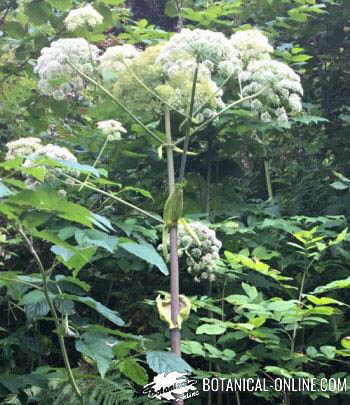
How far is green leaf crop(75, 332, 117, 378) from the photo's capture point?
1.69m

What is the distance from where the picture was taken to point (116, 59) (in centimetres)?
234

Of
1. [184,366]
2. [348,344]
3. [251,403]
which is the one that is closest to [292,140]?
[251,403]

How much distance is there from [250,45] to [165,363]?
1.36 meters

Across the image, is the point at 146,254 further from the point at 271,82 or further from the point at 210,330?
the point at 271,82

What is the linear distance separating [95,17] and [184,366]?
1.47m

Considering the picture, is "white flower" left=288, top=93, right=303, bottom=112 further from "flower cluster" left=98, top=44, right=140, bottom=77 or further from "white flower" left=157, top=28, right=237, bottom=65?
"flower cluster" left=98, top=44, right=140, bottom=77

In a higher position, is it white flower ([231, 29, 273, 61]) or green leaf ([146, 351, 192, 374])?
white flower ([231, 29, 273, 61])

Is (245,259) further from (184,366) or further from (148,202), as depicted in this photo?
(148,202)

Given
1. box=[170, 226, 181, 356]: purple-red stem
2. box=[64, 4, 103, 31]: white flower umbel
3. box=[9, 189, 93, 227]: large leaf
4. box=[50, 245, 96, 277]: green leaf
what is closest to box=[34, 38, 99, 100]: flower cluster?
box=[64, 4, 103, 31]: white flower umbel

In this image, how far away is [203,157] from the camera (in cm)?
335

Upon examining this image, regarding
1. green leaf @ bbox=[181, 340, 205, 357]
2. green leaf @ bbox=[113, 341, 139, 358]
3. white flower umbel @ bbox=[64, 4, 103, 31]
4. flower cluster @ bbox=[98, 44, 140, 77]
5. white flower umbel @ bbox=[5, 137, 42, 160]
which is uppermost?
white flower umbel @ bbox=[64, 4, 103, 31]

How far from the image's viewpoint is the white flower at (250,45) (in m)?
2.38

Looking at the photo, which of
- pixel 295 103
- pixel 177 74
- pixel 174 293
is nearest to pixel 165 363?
pixel 174 293

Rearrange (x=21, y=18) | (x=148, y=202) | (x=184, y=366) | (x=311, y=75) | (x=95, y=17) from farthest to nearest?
1. (x=311, y=75)
2. (x=21, y=18)
3. (x=148, y=202)
4. (x=95, y=17)
5. (x=184, y=366)
